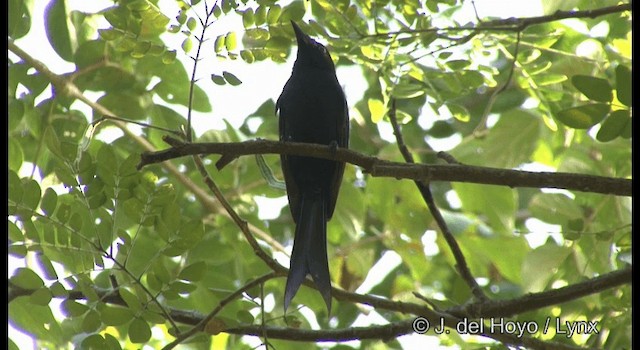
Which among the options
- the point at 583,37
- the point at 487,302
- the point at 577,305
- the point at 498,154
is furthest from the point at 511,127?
the point at 487,302

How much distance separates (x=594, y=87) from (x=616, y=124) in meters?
0.14

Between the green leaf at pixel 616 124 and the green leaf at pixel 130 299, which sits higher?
the green leaf at pixel 616 124

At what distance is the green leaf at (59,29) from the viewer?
10.4 ft

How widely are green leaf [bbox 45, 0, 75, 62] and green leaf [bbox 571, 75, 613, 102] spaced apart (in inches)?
78.1

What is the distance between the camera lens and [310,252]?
9.47 feet

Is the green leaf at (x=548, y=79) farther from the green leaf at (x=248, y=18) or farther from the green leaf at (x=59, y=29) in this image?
the green leaf at (x=59, y=29)

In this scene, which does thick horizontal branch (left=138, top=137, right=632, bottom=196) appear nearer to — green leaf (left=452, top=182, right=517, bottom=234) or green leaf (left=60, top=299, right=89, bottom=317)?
green leaf (left=60, top=299, right=89, bottom=317)

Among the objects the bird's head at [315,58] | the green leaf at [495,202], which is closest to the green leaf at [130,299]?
the green leaf at [495,202]

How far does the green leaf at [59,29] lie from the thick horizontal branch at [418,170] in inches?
44.9

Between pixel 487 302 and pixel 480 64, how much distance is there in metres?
0.98

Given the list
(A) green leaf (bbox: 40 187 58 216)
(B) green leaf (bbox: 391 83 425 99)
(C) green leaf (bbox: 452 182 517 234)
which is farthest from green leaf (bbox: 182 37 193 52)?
(C) green leaf (bbox: 452 182 517 234)

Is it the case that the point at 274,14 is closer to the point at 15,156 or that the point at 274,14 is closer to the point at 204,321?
the point at 204,321

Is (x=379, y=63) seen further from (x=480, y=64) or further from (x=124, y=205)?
(x=124, y=205)

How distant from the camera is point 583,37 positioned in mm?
3271
